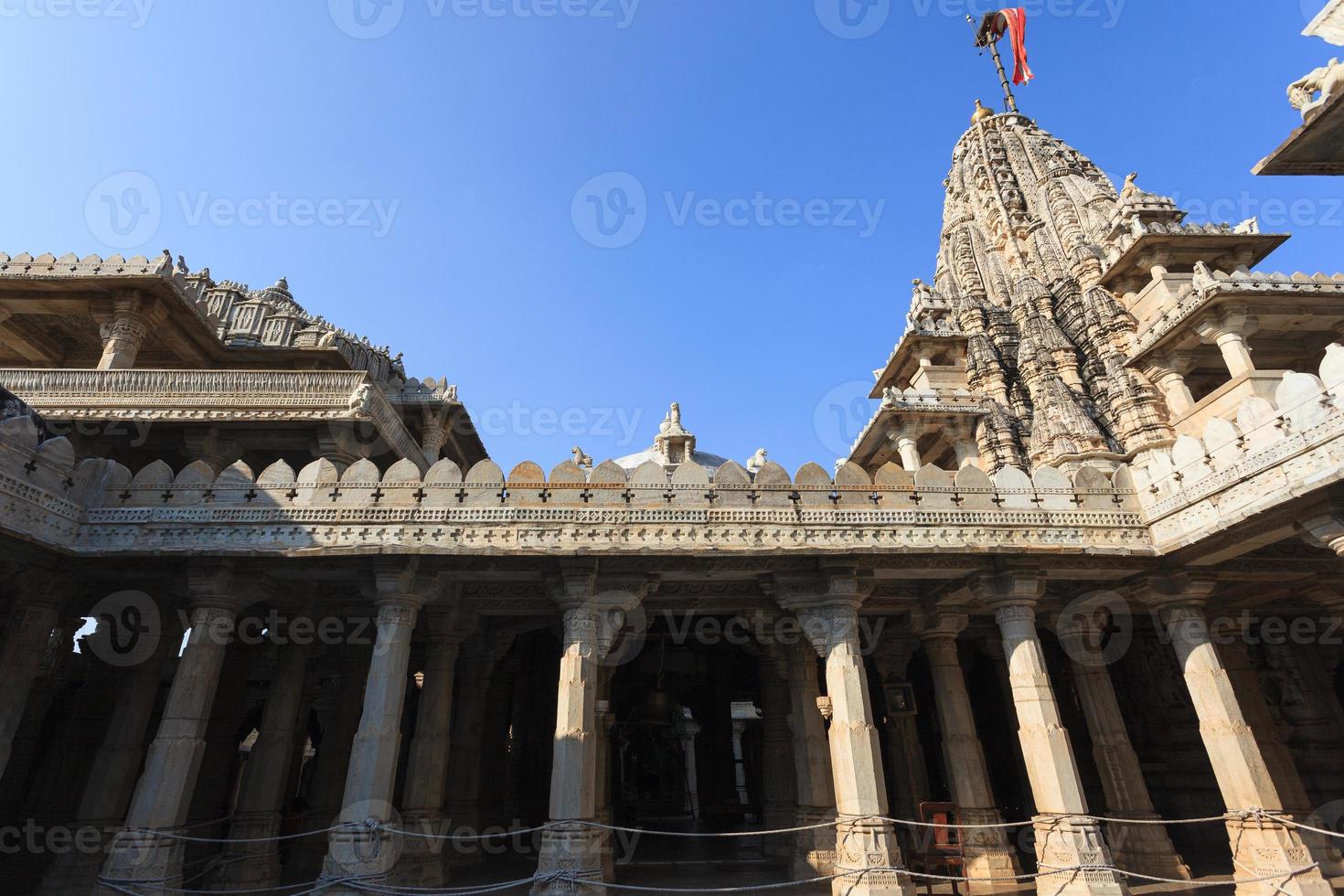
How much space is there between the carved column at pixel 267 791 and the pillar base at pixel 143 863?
66.2 inches

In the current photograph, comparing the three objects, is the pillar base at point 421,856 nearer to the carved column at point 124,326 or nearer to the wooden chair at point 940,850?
the wooden chair at point 940,850

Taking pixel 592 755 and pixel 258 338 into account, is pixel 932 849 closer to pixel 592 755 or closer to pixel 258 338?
pixel 592 755

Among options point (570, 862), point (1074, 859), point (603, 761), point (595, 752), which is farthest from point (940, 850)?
point (603, 761)

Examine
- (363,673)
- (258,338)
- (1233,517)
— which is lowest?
(363,673)

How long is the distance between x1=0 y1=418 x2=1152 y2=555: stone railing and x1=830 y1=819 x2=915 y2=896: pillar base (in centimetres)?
363

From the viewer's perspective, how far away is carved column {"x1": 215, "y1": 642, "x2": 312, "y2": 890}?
1037 cm

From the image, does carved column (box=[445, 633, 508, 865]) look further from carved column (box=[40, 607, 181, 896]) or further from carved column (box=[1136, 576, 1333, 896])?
carved column (box=[1136, 576, 1333, 896])

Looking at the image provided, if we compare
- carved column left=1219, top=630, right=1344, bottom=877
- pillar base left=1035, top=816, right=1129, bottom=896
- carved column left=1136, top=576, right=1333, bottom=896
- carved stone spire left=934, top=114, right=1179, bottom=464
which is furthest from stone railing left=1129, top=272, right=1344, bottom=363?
pillar base left=1035, top=816, right=1129, bottom=896

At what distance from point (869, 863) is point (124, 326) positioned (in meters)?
20.6

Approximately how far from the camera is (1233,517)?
28.4 ft

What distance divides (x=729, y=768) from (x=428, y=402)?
15.0m

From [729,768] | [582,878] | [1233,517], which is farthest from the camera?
[729,768]

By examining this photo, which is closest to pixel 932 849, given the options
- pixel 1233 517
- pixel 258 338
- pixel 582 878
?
pixel 582 878

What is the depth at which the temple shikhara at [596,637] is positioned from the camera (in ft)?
28.2
